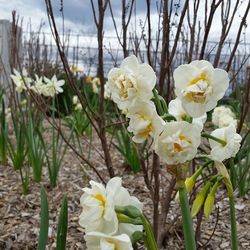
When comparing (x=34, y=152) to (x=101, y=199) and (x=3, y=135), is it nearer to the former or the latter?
(x=3, y=135)

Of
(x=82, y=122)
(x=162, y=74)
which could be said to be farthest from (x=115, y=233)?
(x=82, y=122)

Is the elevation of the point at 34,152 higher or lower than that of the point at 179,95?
higher

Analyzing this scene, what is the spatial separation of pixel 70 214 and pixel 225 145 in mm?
1839

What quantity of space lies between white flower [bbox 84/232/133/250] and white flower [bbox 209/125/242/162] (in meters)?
0.26

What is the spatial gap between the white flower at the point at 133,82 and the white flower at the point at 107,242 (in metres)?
0.23

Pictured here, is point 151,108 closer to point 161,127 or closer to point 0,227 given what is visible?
point 161,127

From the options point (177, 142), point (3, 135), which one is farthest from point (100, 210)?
point (3, 135)

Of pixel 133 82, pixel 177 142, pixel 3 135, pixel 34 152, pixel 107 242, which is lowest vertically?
pixel 107 242

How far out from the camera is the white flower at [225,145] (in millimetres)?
892

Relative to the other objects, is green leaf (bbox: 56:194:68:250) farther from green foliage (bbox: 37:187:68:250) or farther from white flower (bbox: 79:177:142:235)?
white flower (bbox: 79:177:142:235)

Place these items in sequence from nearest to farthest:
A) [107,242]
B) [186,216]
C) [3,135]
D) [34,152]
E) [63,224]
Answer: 1. [107,242]
2. [186,216]
3. [63,224]
4. [34,152]
5. [3,135]

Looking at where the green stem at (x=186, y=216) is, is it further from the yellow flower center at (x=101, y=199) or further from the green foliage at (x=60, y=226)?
the green foliage at (x=60, y=226)

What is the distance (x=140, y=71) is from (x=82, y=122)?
4.78m

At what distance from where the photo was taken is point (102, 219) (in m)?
0.79
